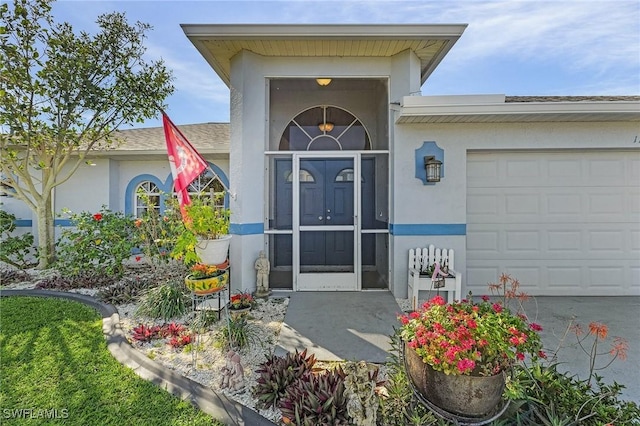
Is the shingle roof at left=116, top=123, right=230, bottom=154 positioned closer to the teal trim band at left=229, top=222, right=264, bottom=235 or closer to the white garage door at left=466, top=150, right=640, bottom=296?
the teal trim band at left=229, top=222, right=264, bottom=235

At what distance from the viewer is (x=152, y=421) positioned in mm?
2244

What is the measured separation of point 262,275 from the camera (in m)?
5.13

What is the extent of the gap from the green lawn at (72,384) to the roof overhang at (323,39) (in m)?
4.63

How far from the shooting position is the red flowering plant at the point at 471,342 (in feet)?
6.23

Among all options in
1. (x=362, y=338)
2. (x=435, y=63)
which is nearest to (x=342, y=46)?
(x=435, y=63)

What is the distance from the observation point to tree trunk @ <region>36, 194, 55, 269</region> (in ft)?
21.6

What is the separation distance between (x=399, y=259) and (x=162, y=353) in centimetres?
379

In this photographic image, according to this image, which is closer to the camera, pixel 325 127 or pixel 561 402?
pixel 561 402

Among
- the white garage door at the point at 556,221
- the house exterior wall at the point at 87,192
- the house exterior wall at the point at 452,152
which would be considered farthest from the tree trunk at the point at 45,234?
the white garage door at the point at 556,221

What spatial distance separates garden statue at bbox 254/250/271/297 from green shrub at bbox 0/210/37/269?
549 cm

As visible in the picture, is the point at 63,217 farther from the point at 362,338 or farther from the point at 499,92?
the point at 499,92

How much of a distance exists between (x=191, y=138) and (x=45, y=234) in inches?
161

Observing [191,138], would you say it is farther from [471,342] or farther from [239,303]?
[471,342]

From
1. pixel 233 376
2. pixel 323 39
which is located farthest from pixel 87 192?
pixel 233 376
